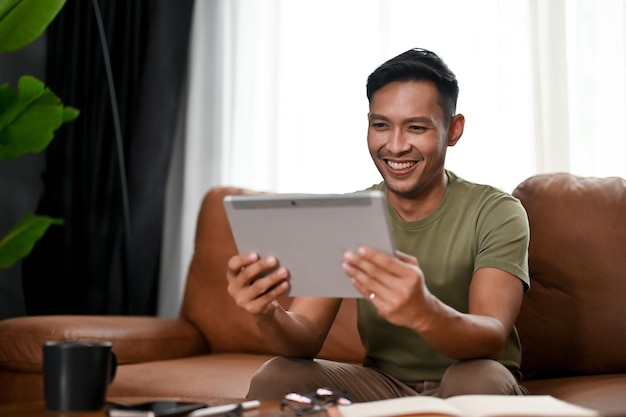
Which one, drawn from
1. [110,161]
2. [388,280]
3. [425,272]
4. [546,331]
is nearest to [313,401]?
[388,280]

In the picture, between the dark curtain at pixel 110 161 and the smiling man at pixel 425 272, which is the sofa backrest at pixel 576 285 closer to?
the smiling man at pixel 425 272

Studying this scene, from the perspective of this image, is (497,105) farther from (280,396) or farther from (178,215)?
(280,396)

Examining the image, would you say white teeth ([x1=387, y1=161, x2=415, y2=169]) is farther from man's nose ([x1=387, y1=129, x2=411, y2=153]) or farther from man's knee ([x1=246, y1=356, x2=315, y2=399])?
man's knee ([x1=246, y1=356, x2=315, y2=399])

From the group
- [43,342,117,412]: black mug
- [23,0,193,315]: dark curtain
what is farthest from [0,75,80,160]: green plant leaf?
[43,342,117,412]: black mug

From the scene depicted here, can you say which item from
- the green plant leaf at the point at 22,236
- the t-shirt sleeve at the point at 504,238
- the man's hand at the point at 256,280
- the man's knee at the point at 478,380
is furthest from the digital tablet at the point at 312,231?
the green plant leaf at the point at 22,236

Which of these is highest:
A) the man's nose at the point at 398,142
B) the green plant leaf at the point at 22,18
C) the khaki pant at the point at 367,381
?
the green plant leaf at the point at 22,18

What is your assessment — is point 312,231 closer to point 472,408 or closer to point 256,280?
point 256,280

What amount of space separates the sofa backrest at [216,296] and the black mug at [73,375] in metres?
1.28

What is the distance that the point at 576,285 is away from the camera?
209cm

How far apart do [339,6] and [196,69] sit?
24.9 inches

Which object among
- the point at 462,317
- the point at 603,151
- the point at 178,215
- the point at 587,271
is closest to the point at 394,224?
the point at 462,317

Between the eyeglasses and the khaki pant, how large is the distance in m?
0.21

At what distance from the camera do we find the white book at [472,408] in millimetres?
1072

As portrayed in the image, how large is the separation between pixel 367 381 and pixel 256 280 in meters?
0.39
